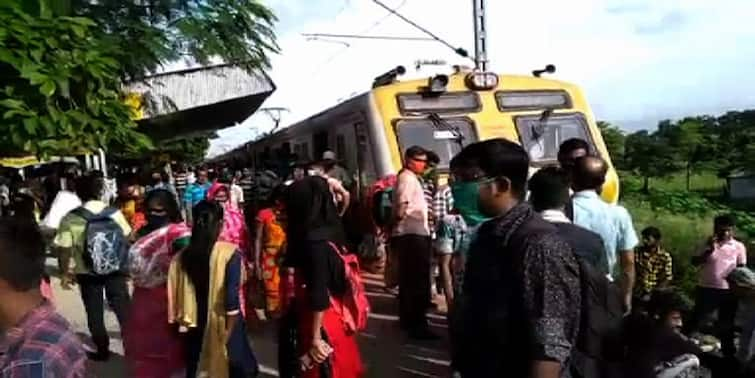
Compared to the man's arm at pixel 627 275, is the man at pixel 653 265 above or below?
below

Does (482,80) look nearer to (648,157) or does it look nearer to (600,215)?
(600,215)

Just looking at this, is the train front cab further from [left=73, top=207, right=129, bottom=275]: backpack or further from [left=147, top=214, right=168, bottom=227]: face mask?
[left=147, top=214, right=168, bottom=227]: face mask

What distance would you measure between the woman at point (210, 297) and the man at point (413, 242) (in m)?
2.74

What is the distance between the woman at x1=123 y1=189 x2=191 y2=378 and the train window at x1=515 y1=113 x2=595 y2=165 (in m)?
5.82

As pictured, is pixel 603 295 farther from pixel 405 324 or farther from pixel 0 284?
pixel 405 324

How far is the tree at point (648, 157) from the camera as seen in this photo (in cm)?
3138

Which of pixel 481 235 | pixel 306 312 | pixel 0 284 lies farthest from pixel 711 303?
pixel 0 284

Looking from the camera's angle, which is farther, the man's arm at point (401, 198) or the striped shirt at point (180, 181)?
the striped shirt at point (180, 181)

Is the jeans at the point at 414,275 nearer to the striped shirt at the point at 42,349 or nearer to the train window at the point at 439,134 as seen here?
the train window at the point at 439,134

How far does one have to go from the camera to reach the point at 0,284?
2658 millimetres

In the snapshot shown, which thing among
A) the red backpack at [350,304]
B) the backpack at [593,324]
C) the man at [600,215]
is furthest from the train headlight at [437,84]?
the backpack at [593,324]

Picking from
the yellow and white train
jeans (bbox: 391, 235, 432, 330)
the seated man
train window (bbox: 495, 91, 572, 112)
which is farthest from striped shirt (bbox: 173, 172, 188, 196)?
the seated man

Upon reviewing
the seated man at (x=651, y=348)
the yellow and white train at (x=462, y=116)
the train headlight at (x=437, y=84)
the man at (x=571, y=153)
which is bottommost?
the seated man at (x=651, y=348)

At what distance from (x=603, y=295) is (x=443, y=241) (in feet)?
13.1
